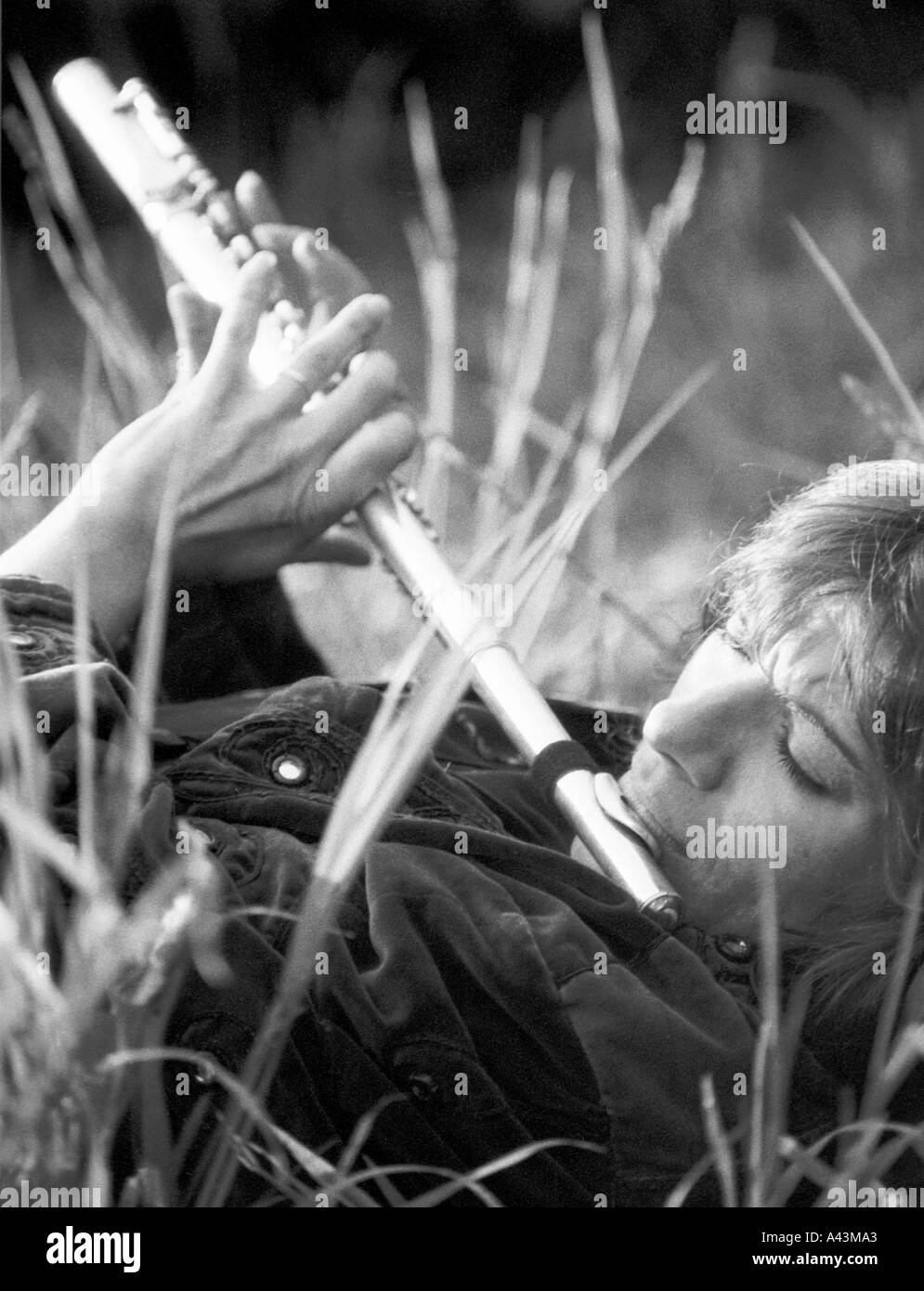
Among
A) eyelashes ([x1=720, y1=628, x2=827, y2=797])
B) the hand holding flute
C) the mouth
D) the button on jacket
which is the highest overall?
the hand holding flute

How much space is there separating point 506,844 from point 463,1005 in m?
0.12

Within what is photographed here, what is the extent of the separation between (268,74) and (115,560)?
0.43 metres

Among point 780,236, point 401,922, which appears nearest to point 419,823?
point 401,922

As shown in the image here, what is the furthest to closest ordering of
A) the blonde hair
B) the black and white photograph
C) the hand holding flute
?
the hand holding flute, the blonde hair, the black and white photograph

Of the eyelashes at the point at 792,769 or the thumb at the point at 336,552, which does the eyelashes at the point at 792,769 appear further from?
the thumb at the point at 336,552

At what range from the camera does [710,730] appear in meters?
1.07

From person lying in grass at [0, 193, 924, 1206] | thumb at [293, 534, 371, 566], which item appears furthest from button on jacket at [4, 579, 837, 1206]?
thumb at [293, 534, 371, 566]

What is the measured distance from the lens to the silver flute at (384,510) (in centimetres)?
105

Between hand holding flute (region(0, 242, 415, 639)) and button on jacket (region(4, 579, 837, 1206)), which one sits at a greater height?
hand holding flute (region(0, 242, 415, 639))

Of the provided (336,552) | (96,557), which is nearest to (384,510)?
(336,552)

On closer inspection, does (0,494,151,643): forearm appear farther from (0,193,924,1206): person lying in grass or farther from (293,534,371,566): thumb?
(293,534,371,566): thumb

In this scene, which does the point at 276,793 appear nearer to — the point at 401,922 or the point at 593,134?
the point at 401,922

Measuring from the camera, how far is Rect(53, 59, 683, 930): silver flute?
1.05 meters

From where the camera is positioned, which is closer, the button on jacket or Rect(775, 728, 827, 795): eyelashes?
the button on jacket
